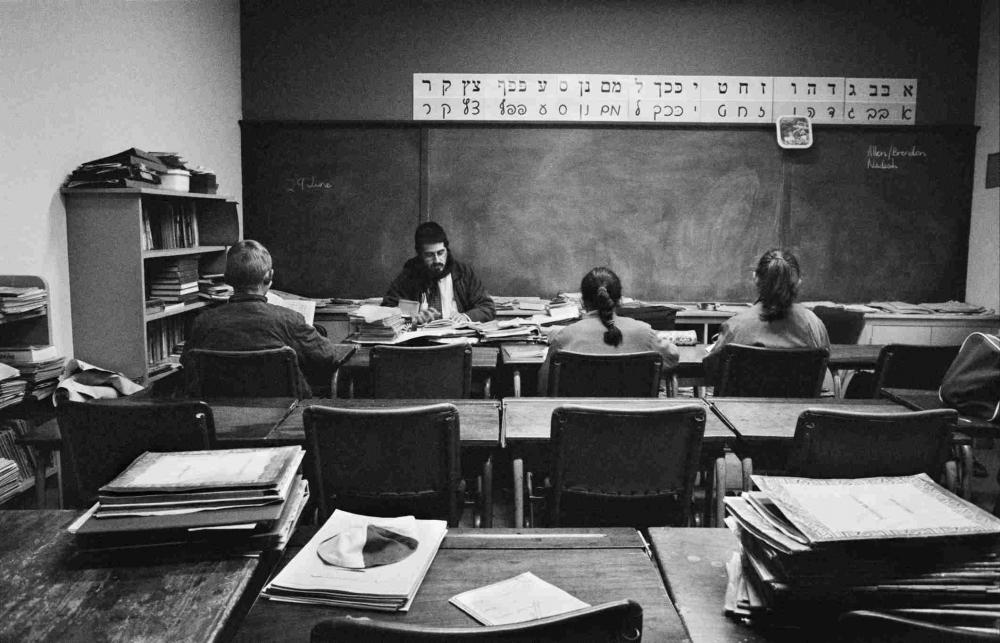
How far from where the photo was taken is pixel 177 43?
16.2 feet

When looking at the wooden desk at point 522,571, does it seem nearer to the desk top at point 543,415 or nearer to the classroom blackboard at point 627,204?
the desk top at point 543,415

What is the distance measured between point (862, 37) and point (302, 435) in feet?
18.0

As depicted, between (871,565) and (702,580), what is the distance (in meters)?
0.29

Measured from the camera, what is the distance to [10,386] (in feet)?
10.4

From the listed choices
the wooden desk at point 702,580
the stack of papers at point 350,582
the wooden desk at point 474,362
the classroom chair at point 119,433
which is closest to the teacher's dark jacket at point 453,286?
the wooden desk at point 474,362

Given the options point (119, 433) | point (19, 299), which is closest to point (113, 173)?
point (19, 299)

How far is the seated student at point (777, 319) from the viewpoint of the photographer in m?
3.35

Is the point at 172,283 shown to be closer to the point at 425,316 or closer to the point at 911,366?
the point at 425,316

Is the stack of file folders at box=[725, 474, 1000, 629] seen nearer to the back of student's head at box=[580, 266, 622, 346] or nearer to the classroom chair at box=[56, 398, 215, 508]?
the classroom chair at box=[56, 398, 215, 508]

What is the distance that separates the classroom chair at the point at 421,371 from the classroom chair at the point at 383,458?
1.07 m

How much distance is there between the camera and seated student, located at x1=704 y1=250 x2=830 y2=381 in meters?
3.35

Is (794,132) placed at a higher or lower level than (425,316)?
higher

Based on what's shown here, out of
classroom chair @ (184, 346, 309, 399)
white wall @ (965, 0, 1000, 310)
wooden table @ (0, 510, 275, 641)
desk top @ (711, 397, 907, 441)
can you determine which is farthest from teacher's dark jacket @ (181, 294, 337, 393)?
white wall @ (965, 0, 1000, 310)

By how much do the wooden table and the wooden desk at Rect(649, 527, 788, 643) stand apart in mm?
709
